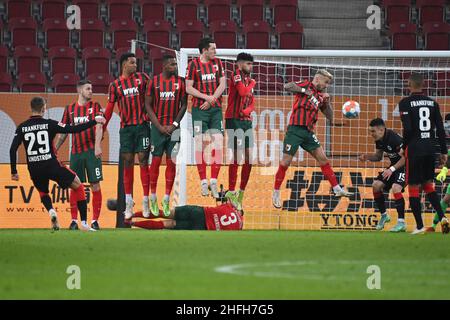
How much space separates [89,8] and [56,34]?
46.2 inches

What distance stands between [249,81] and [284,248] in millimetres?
4459

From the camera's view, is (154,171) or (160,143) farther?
(154,171)

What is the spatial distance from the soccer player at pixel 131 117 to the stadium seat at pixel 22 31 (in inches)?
355

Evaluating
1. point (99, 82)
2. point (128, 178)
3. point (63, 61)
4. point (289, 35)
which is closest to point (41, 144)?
point (128, 178)

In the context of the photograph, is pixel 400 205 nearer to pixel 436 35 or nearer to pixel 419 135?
pixel 419 135

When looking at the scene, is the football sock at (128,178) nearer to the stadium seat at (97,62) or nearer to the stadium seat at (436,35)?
the stadium seat at (97,62)

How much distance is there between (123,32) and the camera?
2106 cm

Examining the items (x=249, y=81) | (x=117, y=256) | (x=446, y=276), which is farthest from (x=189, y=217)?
(x=446, y=276)

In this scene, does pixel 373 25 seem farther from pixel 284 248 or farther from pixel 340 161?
pixel 284 248

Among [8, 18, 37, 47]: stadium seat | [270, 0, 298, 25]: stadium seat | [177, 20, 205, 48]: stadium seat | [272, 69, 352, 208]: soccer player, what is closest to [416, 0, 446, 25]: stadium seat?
[270, 0, 298, 25]: stadium seat

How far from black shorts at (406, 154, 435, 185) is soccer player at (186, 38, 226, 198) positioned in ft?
8.25

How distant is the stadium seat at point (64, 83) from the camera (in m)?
19.3

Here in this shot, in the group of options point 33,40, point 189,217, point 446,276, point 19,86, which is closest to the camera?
point 446,276

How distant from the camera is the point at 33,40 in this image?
828 inches
